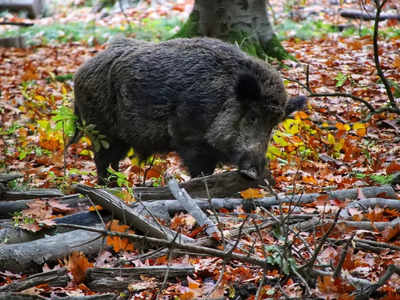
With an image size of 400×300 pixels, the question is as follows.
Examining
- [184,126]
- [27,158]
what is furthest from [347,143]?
[27,158]

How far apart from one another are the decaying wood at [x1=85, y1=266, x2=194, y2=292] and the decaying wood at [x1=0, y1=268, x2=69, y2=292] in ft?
0.51

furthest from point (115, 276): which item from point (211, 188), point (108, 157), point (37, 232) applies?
point (108, 157)

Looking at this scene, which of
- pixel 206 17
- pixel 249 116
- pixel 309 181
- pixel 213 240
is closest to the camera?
pixel 213 240

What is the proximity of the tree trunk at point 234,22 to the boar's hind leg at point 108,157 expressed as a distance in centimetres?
301

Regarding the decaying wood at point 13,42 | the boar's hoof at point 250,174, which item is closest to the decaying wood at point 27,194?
the boar's hoof at point 250,174

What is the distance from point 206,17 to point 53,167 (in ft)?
12.3

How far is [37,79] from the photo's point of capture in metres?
11.3

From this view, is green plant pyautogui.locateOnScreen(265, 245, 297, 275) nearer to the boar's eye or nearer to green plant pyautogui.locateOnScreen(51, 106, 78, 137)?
the boar's eye

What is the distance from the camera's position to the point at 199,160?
20.8 feet

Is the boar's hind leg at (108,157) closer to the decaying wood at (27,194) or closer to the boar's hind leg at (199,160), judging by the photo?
the boar's hind leg at (199,160)

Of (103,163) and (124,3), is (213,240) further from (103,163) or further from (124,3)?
(124,3)

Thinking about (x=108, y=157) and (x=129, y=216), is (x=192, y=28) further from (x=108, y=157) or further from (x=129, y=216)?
(x=129, y=216)

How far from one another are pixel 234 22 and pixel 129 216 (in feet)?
19.3

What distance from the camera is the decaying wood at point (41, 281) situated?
3.16m
